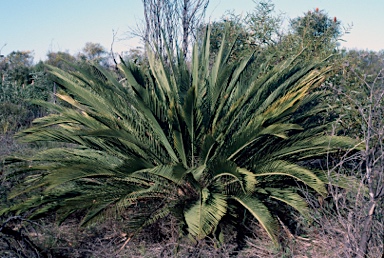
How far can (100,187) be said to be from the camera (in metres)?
4.90

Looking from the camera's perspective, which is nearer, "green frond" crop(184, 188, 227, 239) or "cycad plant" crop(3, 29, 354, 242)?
"green frond" crop(184, 188, 227, 239)

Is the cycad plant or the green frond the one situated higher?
the cycad plant

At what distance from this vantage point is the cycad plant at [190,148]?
430 cm

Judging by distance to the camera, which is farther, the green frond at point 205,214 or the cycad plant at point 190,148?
the cycad plant at point 190,148

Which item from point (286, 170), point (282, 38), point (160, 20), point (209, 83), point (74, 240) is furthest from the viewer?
point (160, 20)

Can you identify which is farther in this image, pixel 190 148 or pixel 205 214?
pixel 190 148

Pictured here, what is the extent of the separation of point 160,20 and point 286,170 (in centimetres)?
688

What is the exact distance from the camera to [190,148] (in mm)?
4875

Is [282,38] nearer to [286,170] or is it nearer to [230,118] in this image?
[230,118]

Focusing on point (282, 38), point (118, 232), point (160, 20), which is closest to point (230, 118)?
point (118, 232)

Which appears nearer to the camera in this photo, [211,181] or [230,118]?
[211,181]

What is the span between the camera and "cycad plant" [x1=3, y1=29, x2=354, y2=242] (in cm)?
430

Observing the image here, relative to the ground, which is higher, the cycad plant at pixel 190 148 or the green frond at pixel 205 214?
the cycad plant at pixel 190 148

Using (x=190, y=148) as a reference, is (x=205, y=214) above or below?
below
